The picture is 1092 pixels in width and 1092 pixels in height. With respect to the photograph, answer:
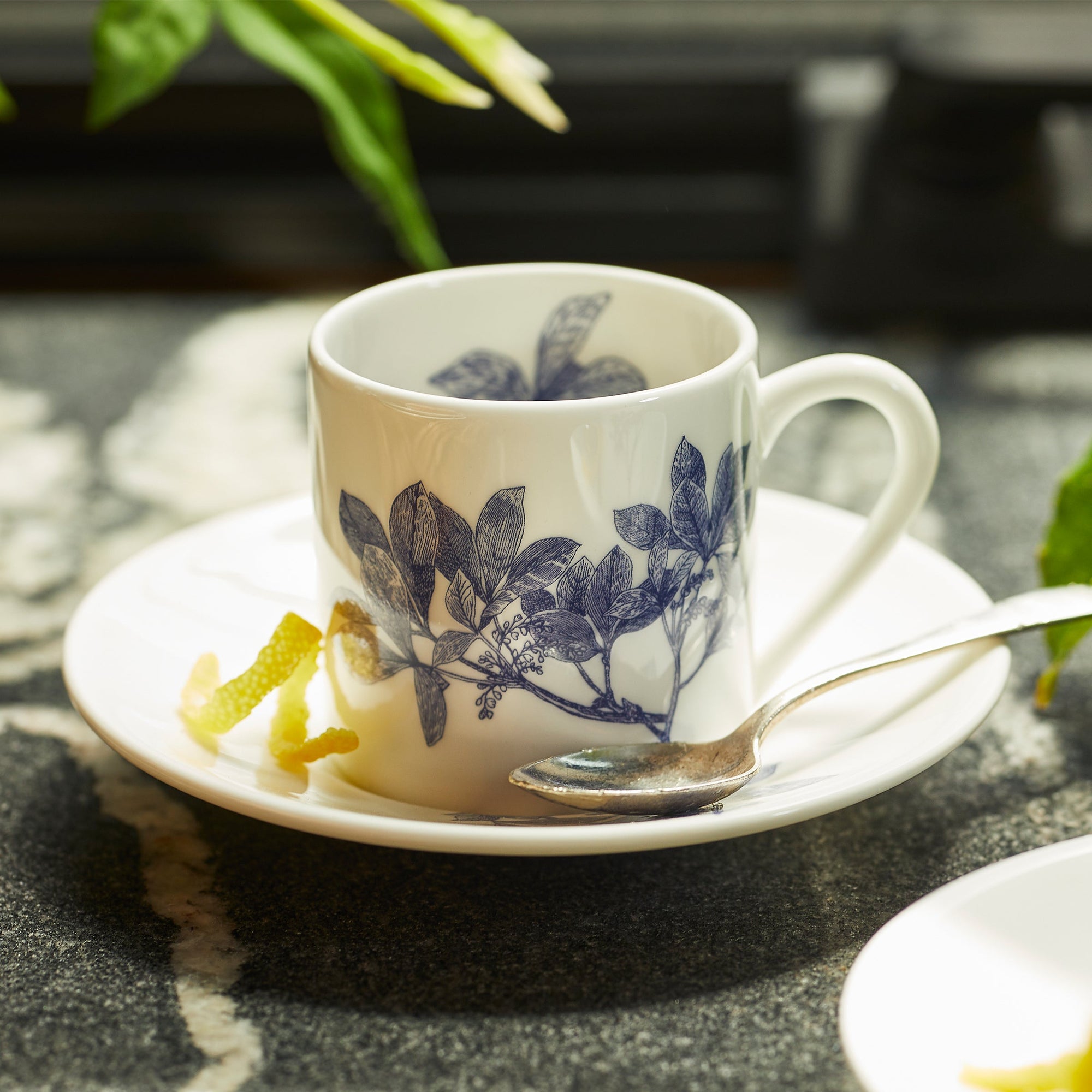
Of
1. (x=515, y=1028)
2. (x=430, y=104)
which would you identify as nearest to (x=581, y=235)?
(x=430, y=104)

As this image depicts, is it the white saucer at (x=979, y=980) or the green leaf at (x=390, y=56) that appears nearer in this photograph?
the white saucer at (x=979, y=980)

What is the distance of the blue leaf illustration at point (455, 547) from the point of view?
0.27 m

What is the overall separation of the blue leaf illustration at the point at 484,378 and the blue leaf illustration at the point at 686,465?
0.09 m

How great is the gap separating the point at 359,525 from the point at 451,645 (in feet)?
A: 0.12

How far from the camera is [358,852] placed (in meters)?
0.29

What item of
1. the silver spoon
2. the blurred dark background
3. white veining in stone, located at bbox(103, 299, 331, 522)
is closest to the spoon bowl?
the silver spoon

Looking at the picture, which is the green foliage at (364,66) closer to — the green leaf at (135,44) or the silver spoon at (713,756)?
the green leaf at (135,44)

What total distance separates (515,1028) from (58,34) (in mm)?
764

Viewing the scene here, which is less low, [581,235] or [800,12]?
[800,12]

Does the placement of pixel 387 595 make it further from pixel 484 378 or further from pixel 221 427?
pixel 221 427

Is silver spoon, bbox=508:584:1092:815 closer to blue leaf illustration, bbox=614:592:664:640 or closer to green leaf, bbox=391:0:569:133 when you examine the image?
blue leaf illustration, bbox=614:592:664:640

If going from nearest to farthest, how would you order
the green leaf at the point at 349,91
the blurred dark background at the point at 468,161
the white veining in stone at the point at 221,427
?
the green leaf at the point at 349,91, the white veining in stone at the point at 221,427, the blurred dark background at the point at 468,161

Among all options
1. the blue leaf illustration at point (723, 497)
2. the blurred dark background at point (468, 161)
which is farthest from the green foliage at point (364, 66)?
the blurred dark background at point (468, 161)

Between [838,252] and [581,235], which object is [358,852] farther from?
[581,235]
